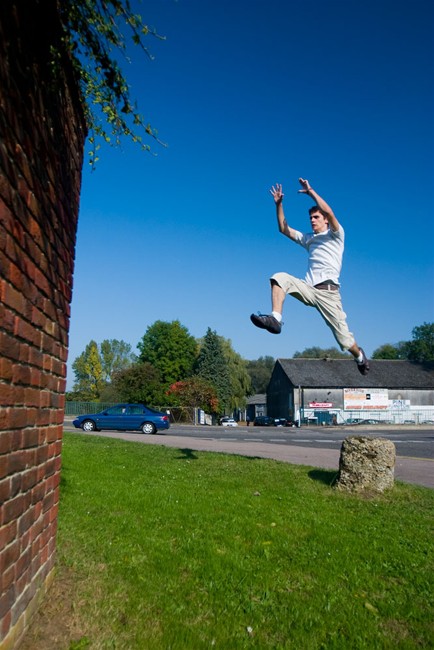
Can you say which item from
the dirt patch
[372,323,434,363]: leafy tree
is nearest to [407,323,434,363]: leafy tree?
[372,323,434,363]: leafy tree

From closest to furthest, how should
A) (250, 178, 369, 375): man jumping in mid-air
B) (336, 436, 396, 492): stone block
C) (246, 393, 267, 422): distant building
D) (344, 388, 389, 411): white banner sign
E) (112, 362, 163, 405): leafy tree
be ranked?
(250, 178, 369, 375): man jumping in mid-air
(336, 436, 396, 492): stone block
(112, 362, 163, 405): leafy tree
(344, 388, 389, 411): white banner sign
(246, 393, 267, 422): distant building

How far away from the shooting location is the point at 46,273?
10.4ft

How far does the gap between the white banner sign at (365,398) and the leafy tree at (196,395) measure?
18181 millimetres

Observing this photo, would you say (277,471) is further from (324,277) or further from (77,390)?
(77,390)

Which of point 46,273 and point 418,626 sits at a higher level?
point 46,273

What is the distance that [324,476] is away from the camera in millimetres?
9156

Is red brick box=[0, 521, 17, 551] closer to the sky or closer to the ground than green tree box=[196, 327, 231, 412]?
closer to the ground

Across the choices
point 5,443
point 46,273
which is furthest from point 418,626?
point 46,273

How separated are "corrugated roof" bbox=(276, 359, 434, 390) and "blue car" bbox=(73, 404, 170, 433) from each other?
141 feet

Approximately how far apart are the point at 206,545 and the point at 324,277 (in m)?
3.67

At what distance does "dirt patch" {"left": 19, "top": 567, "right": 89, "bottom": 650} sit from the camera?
2.95 metres

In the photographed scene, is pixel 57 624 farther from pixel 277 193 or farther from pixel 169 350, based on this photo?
pixel 169 350

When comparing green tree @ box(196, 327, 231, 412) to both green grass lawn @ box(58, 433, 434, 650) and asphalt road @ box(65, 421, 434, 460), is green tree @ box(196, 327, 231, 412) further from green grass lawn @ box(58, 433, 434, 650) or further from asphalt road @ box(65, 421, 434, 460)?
green grass lawn @ box(58, 433, 434, 650)

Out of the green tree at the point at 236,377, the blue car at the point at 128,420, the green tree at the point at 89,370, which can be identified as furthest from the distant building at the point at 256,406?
the blue car at the point at 128,420
